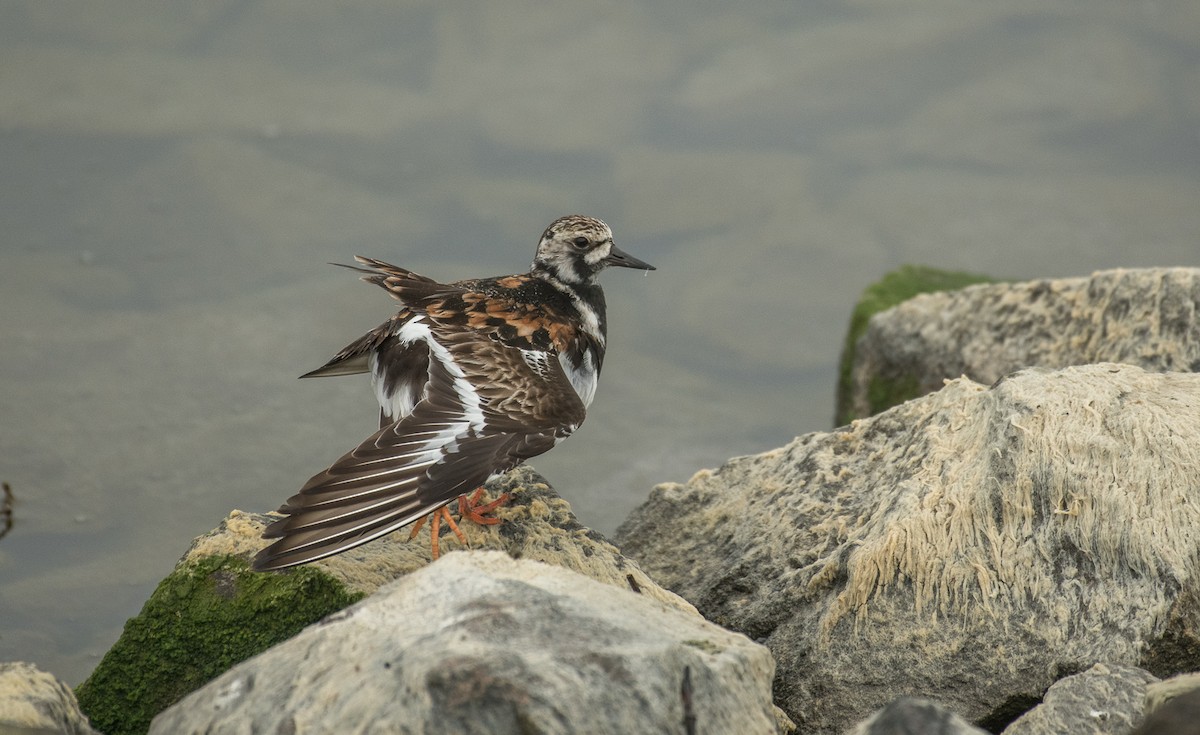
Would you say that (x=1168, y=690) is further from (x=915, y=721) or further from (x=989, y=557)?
(x=989, y=557)

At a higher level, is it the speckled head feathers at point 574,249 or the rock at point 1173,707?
the speckled head feathers at point 574,249

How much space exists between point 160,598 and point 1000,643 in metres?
→ 3.46

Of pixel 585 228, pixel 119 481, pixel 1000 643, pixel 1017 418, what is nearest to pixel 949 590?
pixel 1000 643

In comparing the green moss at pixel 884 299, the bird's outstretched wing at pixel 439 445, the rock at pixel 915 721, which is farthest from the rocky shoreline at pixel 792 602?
the green moss at pixel 884 299

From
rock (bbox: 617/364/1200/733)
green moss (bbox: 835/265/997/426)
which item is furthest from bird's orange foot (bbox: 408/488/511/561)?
green moss (bbox: 835/265/997/426)

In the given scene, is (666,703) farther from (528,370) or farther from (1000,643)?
(528,370)

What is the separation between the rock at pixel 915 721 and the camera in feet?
13.7

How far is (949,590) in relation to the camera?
19.0 ft

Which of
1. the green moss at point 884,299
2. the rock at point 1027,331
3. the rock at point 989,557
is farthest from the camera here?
the green moss at point 884,299

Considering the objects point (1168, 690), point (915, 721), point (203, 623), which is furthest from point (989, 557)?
point (203, 623)

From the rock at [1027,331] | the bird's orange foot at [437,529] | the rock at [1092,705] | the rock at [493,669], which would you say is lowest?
the rock at [1092,705]

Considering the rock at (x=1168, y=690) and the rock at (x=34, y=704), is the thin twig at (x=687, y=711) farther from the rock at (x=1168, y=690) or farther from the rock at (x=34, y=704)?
the rock at (x=34, y=704)

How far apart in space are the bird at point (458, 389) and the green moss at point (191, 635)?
0.33 metres

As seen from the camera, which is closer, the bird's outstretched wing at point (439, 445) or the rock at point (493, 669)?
the rock at point (493, 669)
